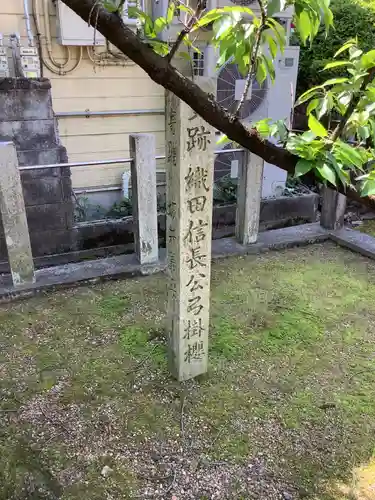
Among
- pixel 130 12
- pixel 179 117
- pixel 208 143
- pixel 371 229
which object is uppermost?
pixel 130 12

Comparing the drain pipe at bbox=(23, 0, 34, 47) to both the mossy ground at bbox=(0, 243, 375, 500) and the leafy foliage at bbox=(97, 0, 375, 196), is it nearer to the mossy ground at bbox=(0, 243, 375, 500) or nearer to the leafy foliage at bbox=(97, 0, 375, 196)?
the mossy ground at bbox=(0, 243, 375, 500)

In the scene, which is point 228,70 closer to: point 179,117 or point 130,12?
point 179,117

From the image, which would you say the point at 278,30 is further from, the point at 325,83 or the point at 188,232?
the point at 188,232

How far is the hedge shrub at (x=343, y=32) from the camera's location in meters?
6.46

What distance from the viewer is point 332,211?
5.67 meters

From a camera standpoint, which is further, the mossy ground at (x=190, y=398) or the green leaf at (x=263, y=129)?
the mossy ground at (x=190, y=398)

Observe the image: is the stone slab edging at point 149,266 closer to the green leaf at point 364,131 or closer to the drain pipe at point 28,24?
the drain pipe at point 28,24

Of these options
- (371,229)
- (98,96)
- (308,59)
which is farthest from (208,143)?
(308,59)

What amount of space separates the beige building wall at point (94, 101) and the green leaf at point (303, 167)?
4968 mm

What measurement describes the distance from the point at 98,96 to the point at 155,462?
4.58m

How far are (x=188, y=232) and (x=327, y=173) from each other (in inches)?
66.2

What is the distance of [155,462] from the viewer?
253 cm

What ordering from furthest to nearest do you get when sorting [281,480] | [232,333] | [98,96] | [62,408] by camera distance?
[98,96] → [232,333] → [62,408] → [281,480]

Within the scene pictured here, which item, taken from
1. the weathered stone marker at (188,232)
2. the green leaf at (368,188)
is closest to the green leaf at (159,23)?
the green leaf at (368,188)
